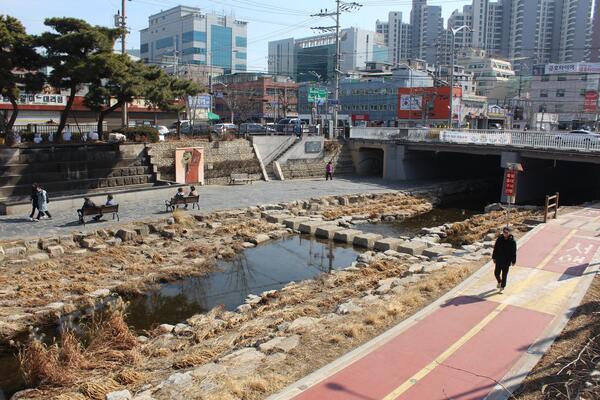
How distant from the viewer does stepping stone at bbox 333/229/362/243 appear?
22.7 meters

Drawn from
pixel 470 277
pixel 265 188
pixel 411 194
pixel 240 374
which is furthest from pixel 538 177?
pixel 240 374

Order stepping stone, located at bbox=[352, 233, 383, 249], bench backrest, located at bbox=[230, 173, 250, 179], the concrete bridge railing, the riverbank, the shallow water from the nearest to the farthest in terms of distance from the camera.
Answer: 1. the riverbank
2. stepping stone, located at bbox=[352, 233, 383, 249]
3. the shallow water
4. the concrete bridge railing
5. bench backrest, located at bbox=[230, 173, 250, 179]

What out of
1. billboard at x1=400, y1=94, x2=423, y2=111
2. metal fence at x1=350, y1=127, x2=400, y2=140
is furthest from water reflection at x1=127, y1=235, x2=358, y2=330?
billboard at x1=400, y1=94, x2=423, y2=111

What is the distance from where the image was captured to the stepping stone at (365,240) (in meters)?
21.9

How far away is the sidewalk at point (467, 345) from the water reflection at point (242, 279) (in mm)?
6274

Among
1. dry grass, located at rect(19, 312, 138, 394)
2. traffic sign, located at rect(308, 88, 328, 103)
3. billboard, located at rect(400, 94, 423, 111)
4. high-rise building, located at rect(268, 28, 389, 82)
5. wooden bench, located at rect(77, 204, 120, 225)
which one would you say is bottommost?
dry grass, located at rect(19, 312, 138, 394)

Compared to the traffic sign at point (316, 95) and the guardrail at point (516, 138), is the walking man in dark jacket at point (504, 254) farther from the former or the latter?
the traffic sign at point (316, 95)

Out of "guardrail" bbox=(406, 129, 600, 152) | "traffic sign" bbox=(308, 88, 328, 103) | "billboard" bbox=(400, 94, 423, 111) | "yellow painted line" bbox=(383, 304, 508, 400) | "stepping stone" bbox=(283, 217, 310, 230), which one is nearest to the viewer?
"yellow painted line" bbox=(383, 304, 508, 400)

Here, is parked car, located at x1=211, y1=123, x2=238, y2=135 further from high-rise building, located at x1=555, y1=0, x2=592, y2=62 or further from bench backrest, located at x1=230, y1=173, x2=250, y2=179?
high-rise building, located at x1=555, y1=0, x2=592, y2=62

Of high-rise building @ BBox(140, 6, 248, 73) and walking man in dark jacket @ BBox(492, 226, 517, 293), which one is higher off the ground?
high-rise building @ BBox(140, 6, 248, 73)

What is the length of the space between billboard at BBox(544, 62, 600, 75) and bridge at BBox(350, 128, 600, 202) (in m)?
56.7

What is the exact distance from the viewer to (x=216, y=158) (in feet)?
118

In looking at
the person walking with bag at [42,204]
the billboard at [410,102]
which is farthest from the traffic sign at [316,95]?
the billboard at [410,102]

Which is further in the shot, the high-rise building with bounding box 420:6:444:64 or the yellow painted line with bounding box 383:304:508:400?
the high-rise building with bounding box 420:6:444:64
